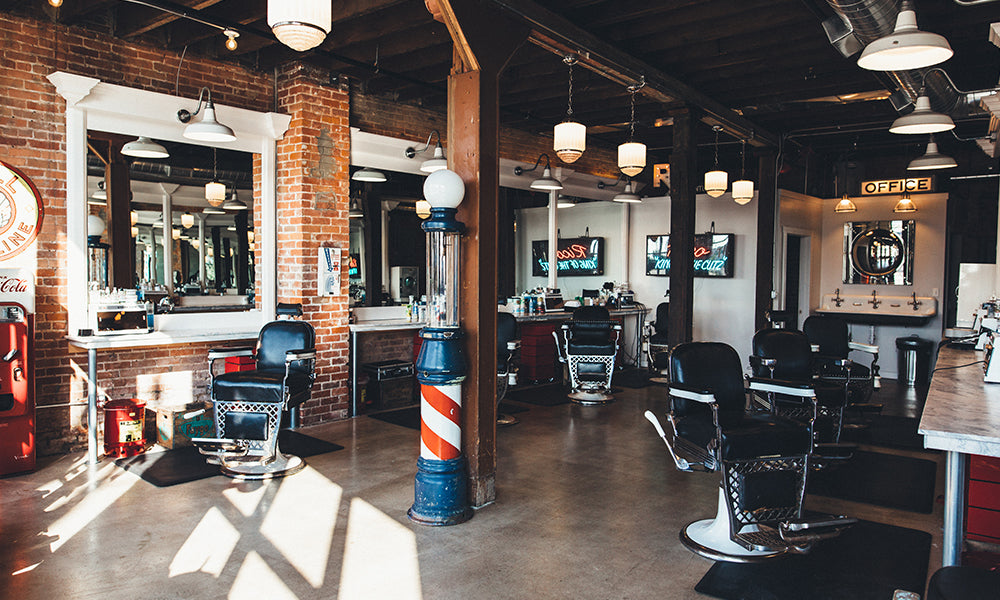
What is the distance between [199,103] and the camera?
5.70 m

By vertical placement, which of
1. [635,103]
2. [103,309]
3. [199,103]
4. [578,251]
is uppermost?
[635,103]

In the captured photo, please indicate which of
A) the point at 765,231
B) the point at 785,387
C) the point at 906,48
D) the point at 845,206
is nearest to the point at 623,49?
the point at 906,48

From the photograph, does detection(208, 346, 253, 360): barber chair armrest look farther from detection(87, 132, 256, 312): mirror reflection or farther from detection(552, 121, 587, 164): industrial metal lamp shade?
detection(552, 121, 587, 164): industrial metal lamp shade

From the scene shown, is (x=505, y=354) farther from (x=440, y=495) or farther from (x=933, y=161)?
(x=933, y=161)

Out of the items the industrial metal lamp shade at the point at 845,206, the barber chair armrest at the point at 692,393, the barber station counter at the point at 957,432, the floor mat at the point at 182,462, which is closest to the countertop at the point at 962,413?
the barber station counter at the point at 957,432

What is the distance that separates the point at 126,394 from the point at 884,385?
9243 millimetres

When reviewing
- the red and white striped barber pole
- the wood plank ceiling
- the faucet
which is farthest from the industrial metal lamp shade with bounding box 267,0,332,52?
the faucet

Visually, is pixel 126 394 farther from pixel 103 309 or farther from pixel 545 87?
pixel 545 87

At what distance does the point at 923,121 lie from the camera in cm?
487

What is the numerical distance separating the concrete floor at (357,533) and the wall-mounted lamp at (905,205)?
594cm

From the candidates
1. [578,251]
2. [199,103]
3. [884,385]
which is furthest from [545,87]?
[884,385]

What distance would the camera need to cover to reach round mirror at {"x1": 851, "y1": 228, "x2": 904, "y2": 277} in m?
10.1

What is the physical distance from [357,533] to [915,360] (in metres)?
8.71

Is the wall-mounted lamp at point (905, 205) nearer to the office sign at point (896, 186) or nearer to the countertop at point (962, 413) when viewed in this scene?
the office sign at point (896, 186)
